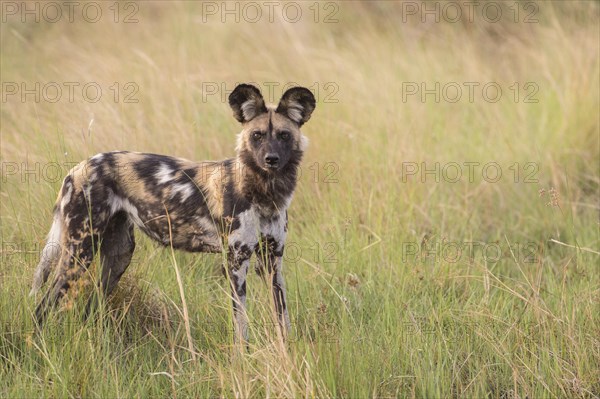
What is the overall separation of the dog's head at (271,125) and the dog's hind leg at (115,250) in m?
0.80

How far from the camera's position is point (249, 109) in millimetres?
4602

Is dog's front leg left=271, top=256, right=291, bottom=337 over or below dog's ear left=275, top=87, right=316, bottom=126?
below

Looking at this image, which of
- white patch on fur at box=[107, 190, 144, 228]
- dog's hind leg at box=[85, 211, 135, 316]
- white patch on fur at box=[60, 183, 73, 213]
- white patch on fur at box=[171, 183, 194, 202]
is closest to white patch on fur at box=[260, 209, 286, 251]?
white patch on fur at box=[171, 183, 194, 202]

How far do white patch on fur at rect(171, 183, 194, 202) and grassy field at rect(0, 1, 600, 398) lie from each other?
533mm

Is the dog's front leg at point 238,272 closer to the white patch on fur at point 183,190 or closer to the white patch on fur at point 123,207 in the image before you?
the white patch on fur at point 183,190

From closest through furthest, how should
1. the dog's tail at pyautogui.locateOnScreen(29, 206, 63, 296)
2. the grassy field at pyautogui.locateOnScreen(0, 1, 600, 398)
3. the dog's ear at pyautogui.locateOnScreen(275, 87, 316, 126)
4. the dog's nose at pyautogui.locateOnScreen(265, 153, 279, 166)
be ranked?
the grassy field at pyautogui.locateOnScreen(0, 1, 600, 398), the dog's nose at pyautogui.locateOnScreen(265, 153, 279, 166), the dog's tail at pyautogui.locateOnScreen(29, 206, 63, 296), the dog's ear at pyautogui.locateOnScreen(275, 87, 316, 126)

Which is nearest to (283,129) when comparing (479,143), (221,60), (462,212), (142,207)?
(142,207)

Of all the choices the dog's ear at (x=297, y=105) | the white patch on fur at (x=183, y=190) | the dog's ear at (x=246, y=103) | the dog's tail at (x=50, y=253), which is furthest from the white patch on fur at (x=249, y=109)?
the dog's tail at (x=50, y=253)

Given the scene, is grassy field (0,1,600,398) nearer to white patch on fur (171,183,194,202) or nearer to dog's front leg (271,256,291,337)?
dog's front leg (271,256,291,337)

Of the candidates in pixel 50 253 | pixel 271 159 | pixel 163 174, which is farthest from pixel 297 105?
pixel 50 253

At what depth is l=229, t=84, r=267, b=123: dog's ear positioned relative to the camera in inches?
176

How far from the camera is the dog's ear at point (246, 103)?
4477mm

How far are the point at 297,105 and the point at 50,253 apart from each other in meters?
1.54

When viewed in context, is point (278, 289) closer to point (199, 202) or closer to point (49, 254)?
point (199, 202)
